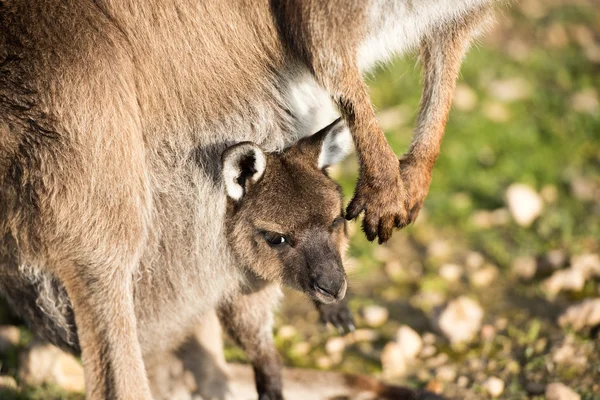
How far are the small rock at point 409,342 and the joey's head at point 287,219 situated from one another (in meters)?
0.74

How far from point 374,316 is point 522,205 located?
3.85 ft

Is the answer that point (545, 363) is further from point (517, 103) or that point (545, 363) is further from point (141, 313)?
point (517, 103)

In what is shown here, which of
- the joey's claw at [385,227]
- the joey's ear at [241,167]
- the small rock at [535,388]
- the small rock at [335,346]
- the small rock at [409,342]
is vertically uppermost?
the joey's ear at [241,167]

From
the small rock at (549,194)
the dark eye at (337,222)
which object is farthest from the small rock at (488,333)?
the small rock at (549,194)

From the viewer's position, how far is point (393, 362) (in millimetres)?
3521

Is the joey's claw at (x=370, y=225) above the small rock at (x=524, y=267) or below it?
above

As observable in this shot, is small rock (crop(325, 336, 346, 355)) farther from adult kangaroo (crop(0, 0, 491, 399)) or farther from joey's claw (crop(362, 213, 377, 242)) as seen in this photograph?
joey's claw (crop(362, 213, 377, 242))

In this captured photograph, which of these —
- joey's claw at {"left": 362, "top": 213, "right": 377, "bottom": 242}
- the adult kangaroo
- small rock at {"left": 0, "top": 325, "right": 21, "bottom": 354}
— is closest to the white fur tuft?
the adult kangaroo

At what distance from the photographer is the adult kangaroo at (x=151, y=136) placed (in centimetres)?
264

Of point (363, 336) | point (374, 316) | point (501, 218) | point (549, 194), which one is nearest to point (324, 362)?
point (363, 336)

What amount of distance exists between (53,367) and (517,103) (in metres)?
3.51

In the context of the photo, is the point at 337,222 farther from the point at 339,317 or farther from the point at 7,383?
the point at 7,383

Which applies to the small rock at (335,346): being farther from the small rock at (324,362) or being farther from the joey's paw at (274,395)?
the joey's paw at (274,395)

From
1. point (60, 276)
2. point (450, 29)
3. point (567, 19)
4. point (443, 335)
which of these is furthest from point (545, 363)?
point (567, 19)
